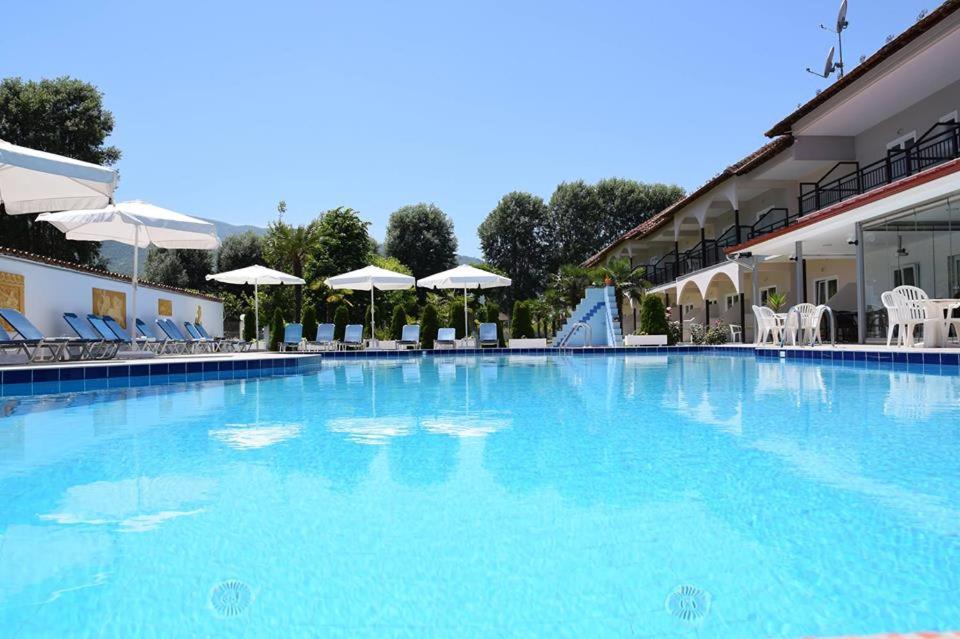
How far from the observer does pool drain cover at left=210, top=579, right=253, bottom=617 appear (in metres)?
2.11

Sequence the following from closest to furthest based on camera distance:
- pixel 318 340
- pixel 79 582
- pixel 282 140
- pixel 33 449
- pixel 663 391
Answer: pixel 79 582 → pixel 33 449 → pixel 663 391 → pixel 318 340 → pixel 282 140

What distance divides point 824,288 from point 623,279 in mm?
7074

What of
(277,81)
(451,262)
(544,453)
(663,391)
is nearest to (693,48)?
(277,81)

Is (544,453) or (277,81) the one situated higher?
(277,81)

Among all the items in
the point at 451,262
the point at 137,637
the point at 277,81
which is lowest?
the point at 137,637

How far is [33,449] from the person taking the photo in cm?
482

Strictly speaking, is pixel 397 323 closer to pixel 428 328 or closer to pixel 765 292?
pixel 428 328

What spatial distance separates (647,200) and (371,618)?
140 feet

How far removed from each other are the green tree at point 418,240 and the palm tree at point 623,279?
17907 millimetres

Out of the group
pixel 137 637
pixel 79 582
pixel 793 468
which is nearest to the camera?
pixel 137 637

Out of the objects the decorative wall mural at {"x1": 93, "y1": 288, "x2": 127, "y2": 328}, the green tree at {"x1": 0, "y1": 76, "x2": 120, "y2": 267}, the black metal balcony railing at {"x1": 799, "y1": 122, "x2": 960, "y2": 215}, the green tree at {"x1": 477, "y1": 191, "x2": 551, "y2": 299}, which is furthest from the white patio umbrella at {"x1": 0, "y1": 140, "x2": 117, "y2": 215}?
the green tree at {"x1": 477, "y1": 191, "x2": 551, "y2": 299}

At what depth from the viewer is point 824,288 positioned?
22.2 metres

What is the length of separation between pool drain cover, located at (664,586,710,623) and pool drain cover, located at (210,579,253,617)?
132 cm

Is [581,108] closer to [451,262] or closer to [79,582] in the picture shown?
[451,262]
